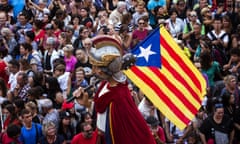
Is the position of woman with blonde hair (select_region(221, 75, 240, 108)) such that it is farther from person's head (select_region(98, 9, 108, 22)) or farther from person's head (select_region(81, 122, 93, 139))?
person's head (select_region(98, 9, 108, 22))

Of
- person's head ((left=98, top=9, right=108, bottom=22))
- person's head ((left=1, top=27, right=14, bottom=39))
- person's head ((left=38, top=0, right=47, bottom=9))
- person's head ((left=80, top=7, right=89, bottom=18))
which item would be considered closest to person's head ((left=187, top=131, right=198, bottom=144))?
person's head ((left=98, top=9, right=108, bottom=22))

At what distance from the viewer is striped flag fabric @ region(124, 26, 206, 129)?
11.1 meters

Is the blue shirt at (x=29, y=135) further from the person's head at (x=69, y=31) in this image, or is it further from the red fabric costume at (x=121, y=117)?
the person's head at (x=69, y=31)

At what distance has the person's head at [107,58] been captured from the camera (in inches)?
396

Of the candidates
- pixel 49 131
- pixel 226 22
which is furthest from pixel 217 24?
pixel 49 131

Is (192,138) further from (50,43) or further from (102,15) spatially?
(102,15)

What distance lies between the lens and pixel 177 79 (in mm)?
11289

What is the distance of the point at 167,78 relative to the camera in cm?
1123

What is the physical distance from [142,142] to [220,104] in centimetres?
405

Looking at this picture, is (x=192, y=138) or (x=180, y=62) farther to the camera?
(x=192, y=138)

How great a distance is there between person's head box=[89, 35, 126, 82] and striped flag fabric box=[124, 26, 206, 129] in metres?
0.90

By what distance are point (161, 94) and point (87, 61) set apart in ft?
18.7

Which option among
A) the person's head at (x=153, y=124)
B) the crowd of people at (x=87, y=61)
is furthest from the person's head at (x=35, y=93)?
the person's head at (x=153, y=124)

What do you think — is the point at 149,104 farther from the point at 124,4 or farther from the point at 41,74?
the point at 124,4
